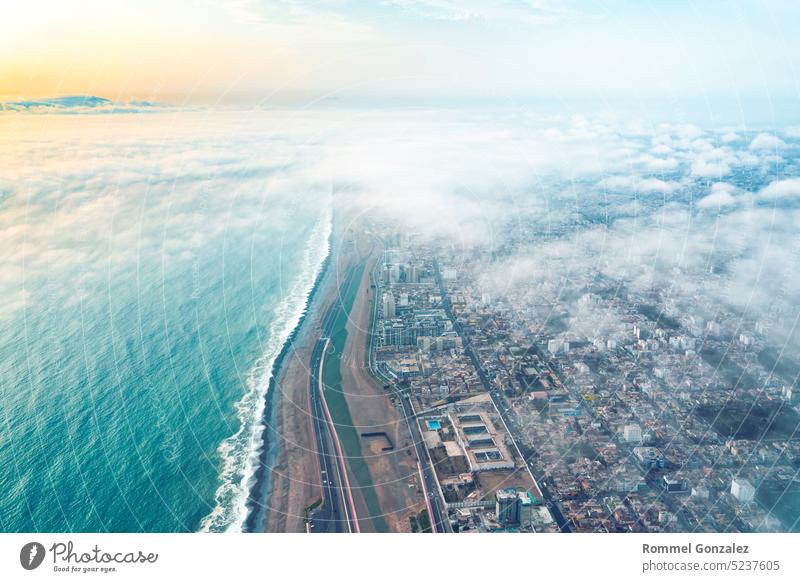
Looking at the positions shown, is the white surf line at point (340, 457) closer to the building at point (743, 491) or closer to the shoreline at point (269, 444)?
the shoreline at point (269, 444)

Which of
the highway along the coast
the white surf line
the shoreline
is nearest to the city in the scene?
the highway along the coast

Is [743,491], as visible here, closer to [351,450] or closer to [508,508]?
[508,508]

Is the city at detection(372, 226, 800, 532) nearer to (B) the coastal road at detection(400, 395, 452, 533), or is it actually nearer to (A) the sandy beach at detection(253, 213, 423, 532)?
(B) the coastal road at detection(400, 395, 452, 533)

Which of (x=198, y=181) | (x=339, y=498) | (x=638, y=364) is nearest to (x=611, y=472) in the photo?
(x=638, y=364)

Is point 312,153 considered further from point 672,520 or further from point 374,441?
point 672,520
